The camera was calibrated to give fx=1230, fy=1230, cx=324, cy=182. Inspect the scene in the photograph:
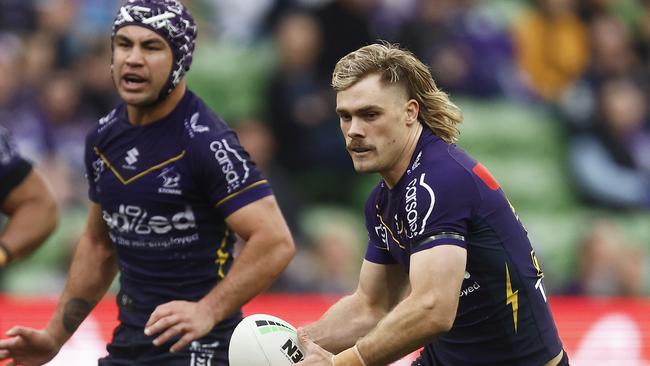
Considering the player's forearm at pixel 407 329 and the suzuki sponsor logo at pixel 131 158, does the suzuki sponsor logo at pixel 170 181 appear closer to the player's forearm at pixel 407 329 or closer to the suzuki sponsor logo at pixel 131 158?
the suzuki sponsor logo at pixel 131 158

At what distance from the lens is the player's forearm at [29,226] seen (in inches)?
264

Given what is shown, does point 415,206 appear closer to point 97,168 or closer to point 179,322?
point 179,322

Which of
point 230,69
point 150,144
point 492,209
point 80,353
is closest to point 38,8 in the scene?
point 230,69

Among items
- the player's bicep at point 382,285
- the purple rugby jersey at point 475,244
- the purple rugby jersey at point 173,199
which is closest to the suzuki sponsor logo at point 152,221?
the purple rugby jersey at point 173,199

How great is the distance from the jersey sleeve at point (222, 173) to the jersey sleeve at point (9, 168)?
1.53 m

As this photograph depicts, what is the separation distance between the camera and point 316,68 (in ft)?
38.4

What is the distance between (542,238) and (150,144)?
6.91 m

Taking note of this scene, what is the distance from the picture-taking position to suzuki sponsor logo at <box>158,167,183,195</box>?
18.5 feet

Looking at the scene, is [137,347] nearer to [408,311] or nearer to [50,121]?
[408,311]

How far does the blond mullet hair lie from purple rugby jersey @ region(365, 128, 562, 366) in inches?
3.5

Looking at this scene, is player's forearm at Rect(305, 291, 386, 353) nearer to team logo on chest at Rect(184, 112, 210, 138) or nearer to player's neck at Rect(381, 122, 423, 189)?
player's neck at Rect(381, 122, 423, 189)

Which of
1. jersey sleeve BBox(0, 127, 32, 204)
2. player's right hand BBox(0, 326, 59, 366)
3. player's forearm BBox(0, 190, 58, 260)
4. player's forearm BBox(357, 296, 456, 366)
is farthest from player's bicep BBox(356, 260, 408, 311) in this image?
jersey sleeve BBox(0, 127, 32, 204)

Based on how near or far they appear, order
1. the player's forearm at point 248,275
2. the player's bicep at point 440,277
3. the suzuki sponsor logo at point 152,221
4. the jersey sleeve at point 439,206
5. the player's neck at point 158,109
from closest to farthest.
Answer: the player's bicep at point 440,277 < the jersey sleeve at point 439,206 < the player's forearm at point 248,275 < the suzuki sponsor logo at point 152,221 < the player's neck at point 158,109

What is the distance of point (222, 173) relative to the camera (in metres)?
5.59
